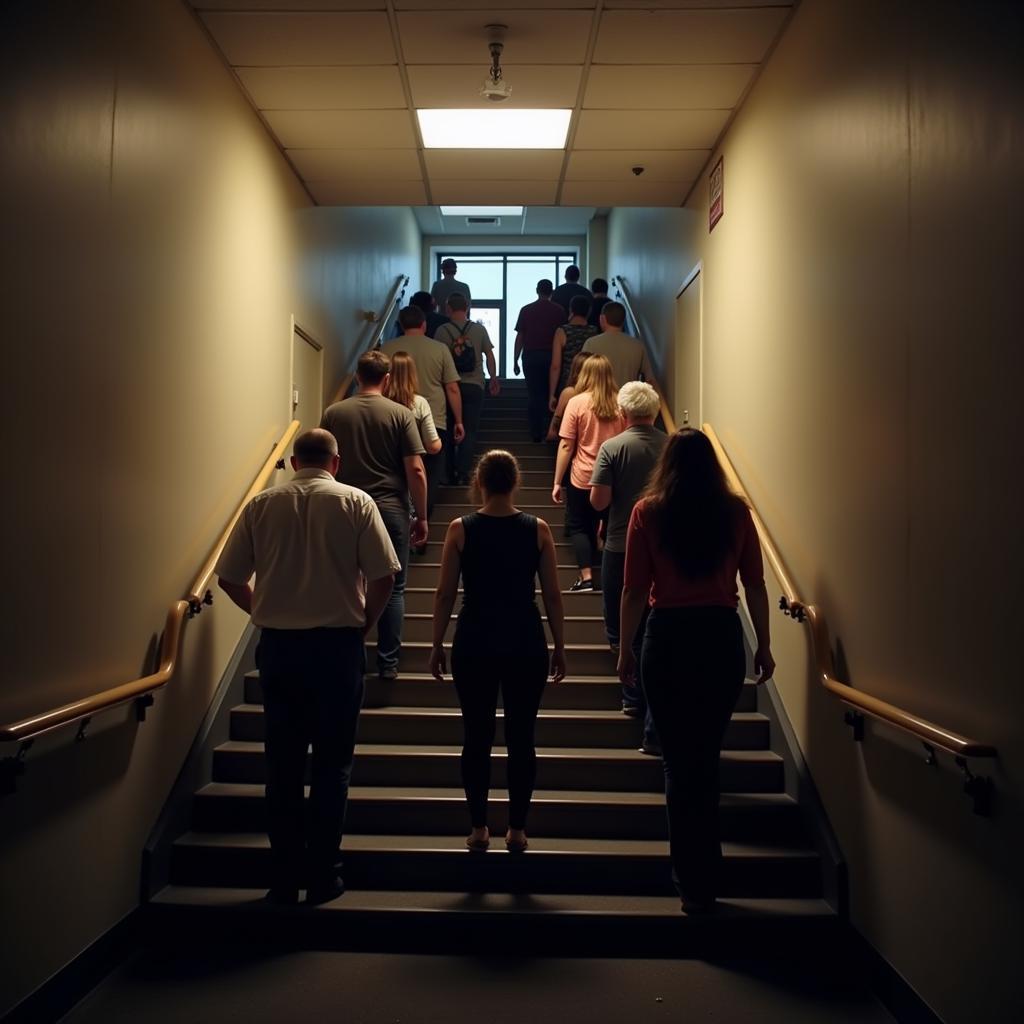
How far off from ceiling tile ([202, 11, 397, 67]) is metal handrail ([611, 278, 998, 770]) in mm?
2567

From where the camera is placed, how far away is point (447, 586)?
3.67m

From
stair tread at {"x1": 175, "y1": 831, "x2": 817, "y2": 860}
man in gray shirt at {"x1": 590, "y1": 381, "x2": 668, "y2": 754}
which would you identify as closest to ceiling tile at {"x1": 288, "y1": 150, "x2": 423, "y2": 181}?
man in gray shirt at {"x1": 590, "y1": 381, "x2": 668, "y2": 754}

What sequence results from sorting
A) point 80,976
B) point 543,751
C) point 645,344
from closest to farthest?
point 80,976, point 543,751, point 645,344

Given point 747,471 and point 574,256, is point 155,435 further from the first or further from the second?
point 574,256

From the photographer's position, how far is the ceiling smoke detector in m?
4.23

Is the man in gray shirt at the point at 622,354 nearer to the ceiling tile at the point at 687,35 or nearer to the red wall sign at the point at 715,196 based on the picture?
the red wall sign at the point at 715,196

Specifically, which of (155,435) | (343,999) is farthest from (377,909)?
(155,435)

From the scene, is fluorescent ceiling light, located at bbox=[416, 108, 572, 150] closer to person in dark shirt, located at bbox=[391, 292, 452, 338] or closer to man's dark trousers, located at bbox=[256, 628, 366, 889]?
man's dark trousers, located at bbox=[256, 628, 366, 889]

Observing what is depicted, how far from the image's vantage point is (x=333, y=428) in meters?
4.77

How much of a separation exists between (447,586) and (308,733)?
0.70m

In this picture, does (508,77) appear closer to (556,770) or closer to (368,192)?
(368,192)

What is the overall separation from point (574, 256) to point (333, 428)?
1150cm

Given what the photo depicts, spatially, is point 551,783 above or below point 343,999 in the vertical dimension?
above

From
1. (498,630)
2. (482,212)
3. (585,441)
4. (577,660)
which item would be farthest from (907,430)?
(482,212)
